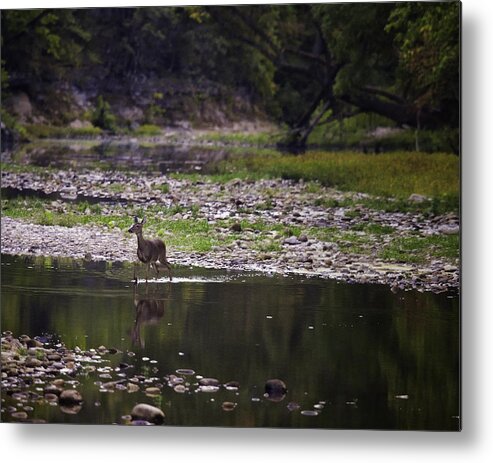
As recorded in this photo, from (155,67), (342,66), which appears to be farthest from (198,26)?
(342,66)

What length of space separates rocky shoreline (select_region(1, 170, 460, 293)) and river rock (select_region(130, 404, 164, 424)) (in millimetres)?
686

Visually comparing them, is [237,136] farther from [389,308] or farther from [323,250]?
[389,308]

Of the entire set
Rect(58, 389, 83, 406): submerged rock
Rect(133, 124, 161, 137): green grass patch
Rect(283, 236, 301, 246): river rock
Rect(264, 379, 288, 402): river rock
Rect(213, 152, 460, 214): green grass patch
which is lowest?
Rect(58, 389, 83, 406): submerged rock

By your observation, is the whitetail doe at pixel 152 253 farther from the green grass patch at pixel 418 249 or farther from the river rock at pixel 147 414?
the green grass patch at pixel 418 249

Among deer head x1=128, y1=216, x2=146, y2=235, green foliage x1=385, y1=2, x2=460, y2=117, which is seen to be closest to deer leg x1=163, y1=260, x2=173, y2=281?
deer head x1=128, y1=216, x2=146, y2=235

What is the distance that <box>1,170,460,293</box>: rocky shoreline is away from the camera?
460 cm

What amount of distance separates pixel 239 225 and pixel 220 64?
76 cm

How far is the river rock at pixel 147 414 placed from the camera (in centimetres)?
454

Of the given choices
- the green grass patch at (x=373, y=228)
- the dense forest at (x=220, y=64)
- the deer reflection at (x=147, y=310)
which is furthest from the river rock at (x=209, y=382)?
the dense forest at (x=220, y=64)

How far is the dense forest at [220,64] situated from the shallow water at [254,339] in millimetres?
748

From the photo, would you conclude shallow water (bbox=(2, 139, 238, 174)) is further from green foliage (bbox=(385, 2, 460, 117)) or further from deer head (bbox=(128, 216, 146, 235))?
green foliage (bbox=(385, 2, 460, 117))

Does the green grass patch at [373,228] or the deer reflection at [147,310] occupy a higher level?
the green grass patch at [373,228]

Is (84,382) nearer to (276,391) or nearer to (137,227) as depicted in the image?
(137,227)

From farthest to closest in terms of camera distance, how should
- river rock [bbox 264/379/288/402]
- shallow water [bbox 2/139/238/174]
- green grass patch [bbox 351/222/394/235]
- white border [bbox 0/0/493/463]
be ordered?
shallow water [bbox 2/139/238/174] → green grass patch [bbox 351/222/394/235] → river rock [bbox 264/379/288/402] → white border [bbox 0/0/493/463]
